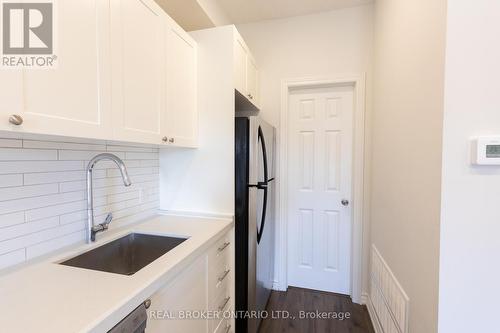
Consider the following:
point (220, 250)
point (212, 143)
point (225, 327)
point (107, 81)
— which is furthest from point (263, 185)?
point (107, 81)

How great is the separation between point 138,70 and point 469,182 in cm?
152

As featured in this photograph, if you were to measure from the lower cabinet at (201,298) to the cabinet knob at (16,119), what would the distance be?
0.71m

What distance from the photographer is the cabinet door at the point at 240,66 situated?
173cm

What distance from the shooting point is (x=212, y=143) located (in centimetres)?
172

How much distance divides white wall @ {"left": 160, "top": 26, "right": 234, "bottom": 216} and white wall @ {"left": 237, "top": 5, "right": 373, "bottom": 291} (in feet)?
2.94

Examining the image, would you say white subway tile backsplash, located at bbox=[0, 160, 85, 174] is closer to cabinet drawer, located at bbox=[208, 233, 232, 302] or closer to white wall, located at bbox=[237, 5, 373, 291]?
cabinet drawer, located at bbox=[208, 233, 232, 302]

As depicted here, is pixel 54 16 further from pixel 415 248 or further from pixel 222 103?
pixel 415 248

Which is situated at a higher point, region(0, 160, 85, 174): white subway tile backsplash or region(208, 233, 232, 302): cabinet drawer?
region(0, 160, 85, 174): white subway tile backsplash

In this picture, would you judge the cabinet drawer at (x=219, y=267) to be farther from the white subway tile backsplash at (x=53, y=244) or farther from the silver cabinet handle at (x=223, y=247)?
the white subway tile backsplash at (x=53, y=244)

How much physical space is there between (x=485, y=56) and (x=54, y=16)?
156 cm

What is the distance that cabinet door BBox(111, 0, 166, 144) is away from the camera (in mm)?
1043

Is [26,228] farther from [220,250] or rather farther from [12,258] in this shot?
[220,250]

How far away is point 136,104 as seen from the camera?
1164mm

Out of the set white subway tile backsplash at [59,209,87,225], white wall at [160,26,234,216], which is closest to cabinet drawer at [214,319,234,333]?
white wall at [160,26,234,216]
